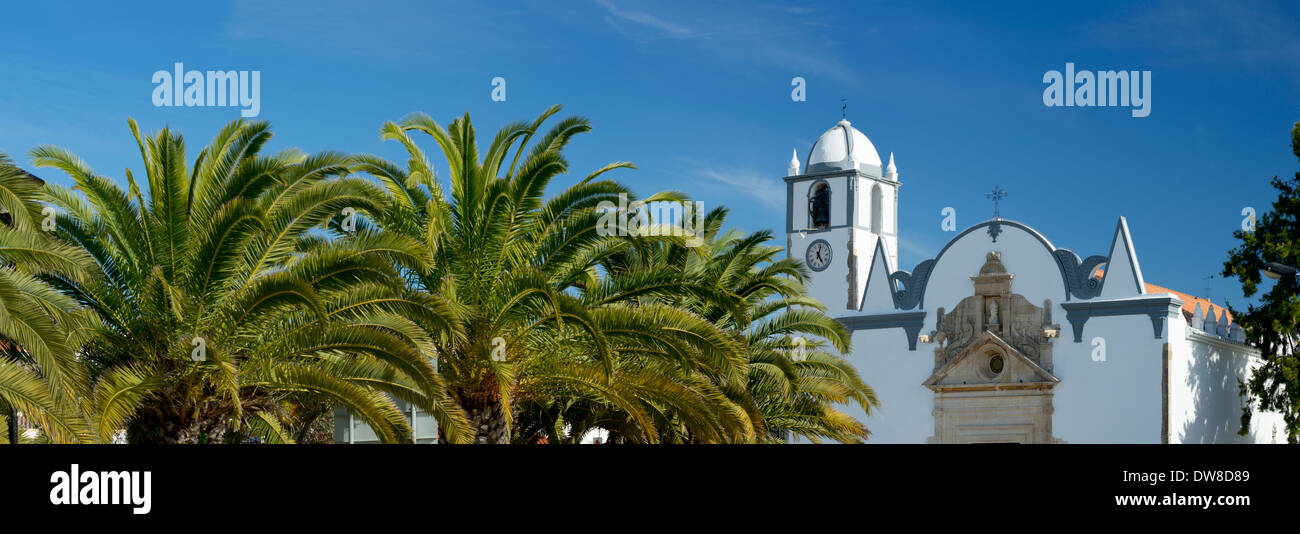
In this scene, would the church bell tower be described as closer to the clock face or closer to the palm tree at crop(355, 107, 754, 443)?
the clock face

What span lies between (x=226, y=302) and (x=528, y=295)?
3.69 meters

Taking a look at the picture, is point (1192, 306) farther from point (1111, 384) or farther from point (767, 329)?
point (767, 329)

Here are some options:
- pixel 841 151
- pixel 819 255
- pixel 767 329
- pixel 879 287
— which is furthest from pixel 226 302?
pixel 841 151

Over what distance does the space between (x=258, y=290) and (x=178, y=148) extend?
2.23 m

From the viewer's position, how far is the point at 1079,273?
41125 mm

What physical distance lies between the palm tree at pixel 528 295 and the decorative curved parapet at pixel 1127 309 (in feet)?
74.9

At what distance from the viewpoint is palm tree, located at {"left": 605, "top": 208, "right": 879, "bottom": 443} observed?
24.7 m

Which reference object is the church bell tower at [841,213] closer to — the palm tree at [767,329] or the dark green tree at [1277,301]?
the dark green tree at [1277,301]

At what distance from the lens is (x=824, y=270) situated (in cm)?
4781

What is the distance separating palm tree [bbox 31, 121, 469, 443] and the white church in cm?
2600

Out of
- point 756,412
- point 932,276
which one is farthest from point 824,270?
point 756,412

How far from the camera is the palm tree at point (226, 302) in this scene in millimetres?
16203
